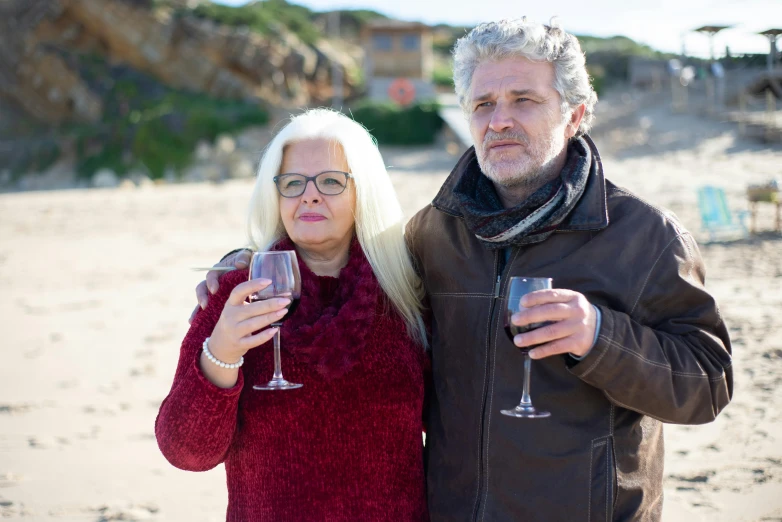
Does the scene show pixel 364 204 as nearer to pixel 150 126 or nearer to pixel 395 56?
pixel 150 126

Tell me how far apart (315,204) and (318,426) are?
30.0 inches

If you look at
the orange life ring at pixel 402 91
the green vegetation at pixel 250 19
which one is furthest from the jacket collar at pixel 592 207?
the green vegetation at pixel 250 19

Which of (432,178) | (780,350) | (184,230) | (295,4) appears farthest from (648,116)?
(295,4)

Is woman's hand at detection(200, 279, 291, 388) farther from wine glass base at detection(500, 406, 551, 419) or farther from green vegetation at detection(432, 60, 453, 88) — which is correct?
green vegetation at detection(432, 60, 453, 88)

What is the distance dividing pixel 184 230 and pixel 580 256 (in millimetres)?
14853

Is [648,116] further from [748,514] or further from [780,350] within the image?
[748,514]

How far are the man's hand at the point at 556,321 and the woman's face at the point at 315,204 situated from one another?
0.82 meters

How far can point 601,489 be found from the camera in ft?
7.58

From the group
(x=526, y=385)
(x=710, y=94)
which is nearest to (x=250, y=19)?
(x=710, y=94)

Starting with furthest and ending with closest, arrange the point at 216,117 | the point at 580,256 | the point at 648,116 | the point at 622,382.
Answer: the point at 216,117
the point at 648,116
the point at 580,256
the point at 622,382

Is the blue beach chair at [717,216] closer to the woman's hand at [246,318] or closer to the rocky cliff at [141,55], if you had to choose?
the woman's hand at [246,318]

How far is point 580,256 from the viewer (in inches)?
93.5

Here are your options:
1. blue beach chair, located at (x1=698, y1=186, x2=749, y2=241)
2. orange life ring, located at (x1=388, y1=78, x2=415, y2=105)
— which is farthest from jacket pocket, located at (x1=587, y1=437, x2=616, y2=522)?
orange life ring, located at (x1=388, y1=78, x2=415, y2=105)

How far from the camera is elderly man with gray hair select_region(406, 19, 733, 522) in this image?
219cm
